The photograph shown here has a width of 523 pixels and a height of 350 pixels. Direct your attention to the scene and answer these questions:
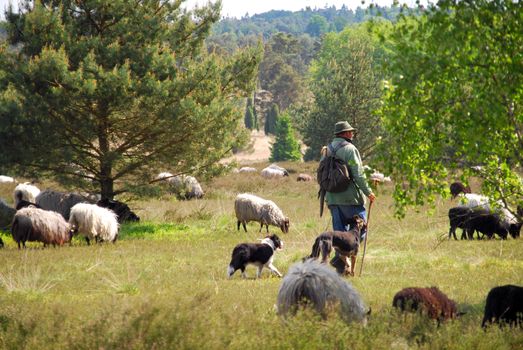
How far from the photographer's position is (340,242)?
11.8m

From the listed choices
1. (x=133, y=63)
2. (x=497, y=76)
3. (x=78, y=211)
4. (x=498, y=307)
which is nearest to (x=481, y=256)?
(x=498, y=307)

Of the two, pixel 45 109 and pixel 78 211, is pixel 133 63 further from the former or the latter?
pixel 78 211

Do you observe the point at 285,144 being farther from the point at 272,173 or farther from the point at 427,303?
the point at 427,303

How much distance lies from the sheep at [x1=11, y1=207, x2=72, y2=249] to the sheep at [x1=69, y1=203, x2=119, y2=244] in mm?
513

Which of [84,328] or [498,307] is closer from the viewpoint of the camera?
[84,328]

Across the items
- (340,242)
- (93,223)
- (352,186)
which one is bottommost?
(93,223)

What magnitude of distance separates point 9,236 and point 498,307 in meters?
15.2

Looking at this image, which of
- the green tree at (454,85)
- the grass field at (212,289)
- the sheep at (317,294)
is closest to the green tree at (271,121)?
the grass field at (212,289)

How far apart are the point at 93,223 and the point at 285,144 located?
62.2 metres

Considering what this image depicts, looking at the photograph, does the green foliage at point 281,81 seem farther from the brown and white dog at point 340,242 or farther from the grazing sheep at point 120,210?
the brown and white dog at point 340,242

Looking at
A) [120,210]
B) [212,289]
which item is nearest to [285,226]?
[120,210]

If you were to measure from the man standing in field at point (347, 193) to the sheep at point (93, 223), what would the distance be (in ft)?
24.7

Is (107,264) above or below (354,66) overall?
below

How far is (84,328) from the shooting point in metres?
7.13
